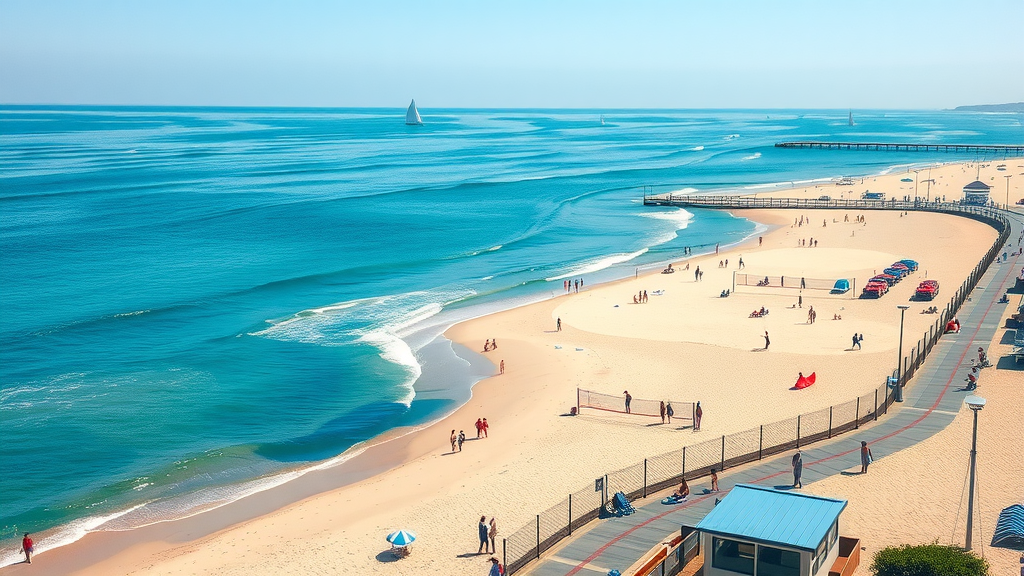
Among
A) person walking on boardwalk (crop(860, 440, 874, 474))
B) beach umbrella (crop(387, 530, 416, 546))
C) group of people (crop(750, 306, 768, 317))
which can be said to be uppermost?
person walking on boardwalk (crop(860, 440, 874, 474))

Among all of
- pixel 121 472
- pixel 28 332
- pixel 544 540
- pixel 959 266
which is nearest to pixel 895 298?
pixel 959 266

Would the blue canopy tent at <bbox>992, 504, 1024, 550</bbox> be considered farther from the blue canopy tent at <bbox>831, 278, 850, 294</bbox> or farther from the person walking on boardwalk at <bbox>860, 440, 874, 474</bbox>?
the blue canopy tent at <bbox>831, 278, 850, 294</bbox>

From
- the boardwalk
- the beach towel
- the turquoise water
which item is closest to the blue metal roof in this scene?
the boardwalk

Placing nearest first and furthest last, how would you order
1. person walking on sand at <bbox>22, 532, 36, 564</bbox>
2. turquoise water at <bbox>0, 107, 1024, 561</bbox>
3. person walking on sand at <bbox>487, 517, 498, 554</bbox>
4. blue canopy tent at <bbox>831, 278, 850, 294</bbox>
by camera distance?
person walking on sand at <bbox>487, 517, 498, 554</bbox> < person walking on sand at <bbox>22, 532, 36, 564</bbox> < turquoise water at <bbox>0, 107, 1024, 561</bbox> < blue canopy tent at <bbox>831, 278, 850, 294</bbox>

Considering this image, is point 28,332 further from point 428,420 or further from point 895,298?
point 895,298

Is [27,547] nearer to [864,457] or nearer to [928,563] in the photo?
[928,563]

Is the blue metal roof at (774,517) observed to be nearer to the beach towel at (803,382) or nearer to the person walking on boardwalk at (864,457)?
the person walking on boardwalk at (864,457)
